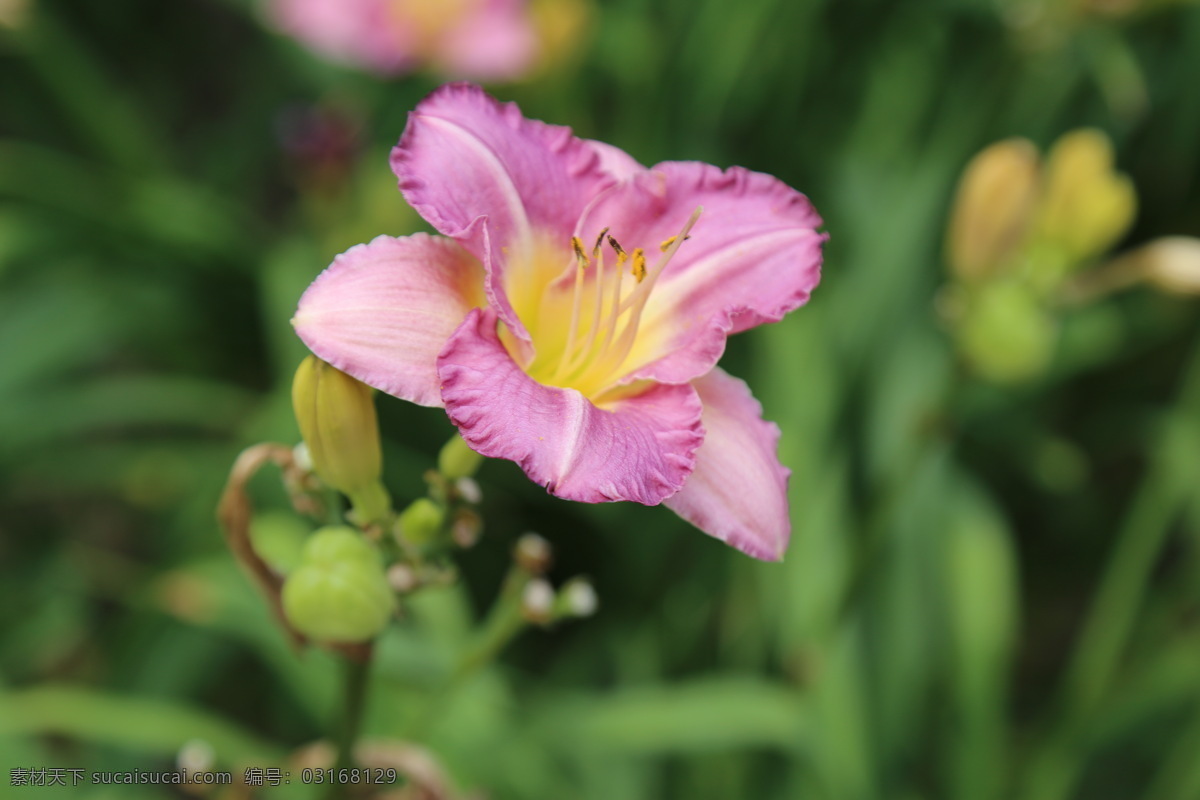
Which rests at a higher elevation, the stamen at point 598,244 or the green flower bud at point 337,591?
the stamen at point 598,244

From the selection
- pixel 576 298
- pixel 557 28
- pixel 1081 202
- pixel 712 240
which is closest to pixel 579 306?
pixel 576 298

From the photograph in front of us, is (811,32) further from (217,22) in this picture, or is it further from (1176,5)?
(217,22)

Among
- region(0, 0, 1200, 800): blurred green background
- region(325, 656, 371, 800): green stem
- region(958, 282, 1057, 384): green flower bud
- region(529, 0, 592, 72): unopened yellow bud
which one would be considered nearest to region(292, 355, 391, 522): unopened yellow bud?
region(325, 656, 371, 800): green stem

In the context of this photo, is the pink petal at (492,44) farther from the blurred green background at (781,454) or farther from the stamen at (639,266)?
the stamen at (639,266)

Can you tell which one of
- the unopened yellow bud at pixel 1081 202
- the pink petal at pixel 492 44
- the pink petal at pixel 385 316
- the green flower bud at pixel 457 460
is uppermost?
the pink petal at pixel 492 44

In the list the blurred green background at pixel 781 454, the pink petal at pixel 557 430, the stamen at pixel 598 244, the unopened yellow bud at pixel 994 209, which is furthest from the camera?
the blurred green background at pixel 781 454

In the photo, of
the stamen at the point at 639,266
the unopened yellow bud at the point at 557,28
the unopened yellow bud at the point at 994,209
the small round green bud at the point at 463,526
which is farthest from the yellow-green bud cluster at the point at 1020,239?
the unopened yellow bud at the point at 557,28

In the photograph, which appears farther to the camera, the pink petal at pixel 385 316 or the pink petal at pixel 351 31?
the pink petal at pixel 351 31

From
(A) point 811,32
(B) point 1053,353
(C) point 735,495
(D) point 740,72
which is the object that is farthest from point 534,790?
(A) point 811,32
